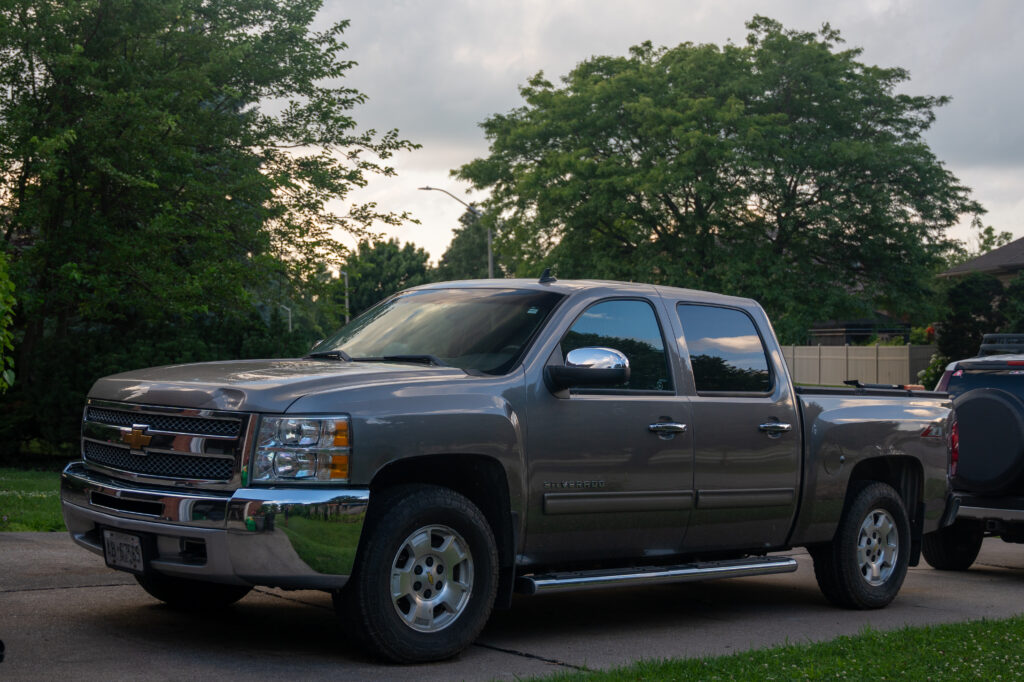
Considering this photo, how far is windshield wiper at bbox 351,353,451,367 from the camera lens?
681cm

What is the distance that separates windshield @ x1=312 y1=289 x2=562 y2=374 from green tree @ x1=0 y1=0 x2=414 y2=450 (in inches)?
475

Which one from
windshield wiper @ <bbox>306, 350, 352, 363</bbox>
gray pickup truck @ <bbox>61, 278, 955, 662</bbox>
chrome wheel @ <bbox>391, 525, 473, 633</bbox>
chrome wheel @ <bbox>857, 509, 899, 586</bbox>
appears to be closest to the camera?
gray pickup truck @ <bbox>61, 278, 955, 662</bbox>

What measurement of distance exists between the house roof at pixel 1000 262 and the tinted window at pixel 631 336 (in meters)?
40.7

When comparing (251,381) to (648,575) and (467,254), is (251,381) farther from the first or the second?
(467,254)

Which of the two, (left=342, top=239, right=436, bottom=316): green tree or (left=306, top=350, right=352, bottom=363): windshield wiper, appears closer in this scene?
(left=306, top=350, right=352, bottom=363): windshield wiper

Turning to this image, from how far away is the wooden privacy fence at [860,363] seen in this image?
4622cm

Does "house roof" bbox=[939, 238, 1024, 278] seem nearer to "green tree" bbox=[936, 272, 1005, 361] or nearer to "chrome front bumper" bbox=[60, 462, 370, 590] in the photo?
"green tree" bbox=[936, 272, 1005, 361]

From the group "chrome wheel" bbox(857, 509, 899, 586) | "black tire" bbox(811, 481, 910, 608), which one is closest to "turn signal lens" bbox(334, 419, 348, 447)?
"black tire" bbox(811, 481, 910, 608)

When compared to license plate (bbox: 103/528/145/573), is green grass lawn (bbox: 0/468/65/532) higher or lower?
lower

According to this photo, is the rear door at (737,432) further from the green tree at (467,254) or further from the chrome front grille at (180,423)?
the green tree at (467,254)

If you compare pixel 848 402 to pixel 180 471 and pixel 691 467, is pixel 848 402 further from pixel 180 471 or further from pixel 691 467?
pixel 180 471

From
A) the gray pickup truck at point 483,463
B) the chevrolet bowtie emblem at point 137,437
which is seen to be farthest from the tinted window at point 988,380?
the chevrolet bowtie emblem at point 137,437

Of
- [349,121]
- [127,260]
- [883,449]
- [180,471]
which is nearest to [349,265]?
[349,121]

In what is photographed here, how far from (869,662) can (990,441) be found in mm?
4422
